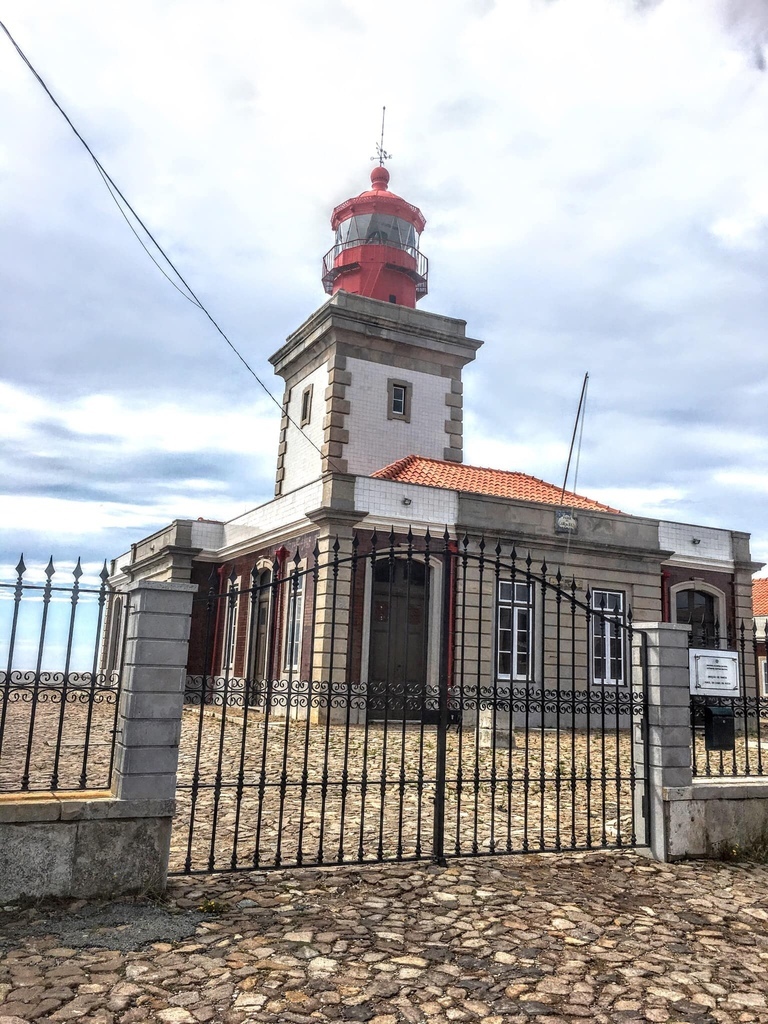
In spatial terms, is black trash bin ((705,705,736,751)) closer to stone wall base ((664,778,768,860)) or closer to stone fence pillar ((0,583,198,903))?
stone wall base ((664,778,768,860))

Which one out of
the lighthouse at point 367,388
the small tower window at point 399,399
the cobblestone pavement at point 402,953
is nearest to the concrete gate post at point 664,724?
the cobblestone pavement at point 402,953

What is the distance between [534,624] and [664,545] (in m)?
4.66

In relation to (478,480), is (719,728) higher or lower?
lower

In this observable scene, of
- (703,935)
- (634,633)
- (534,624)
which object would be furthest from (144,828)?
(534,624)

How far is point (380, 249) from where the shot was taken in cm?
2570

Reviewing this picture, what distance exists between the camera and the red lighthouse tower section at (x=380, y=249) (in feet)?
84.1

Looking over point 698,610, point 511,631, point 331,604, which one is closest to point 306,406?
point 331,604

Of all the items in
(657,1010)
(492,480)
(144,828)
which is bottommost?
(657,1010)

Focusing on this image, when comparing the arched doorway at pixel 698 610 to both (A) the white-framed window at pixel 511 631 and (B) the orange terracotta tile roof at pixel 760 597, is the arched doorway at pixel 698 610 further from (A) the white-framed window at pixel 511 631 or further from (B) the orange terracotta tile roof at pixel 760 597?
(B) the orange terracotta tile roof at pixel 760 597

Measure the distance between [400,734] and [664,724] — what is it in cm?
801

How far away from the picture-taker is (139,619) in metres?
5.46

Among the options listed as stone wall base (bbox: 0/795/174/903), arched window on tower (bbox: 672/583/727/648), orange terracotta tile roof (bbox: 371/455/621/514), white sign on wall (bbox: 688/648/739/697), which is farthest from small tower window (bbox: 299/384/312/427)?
stone wall base (bbox: 0/795/174/903)

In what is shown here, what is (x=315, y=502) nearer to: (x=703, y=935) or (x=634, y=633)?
(x=634, y=633)

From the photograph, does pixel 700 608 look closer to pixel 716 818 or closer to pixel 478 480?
pixel 478 480
